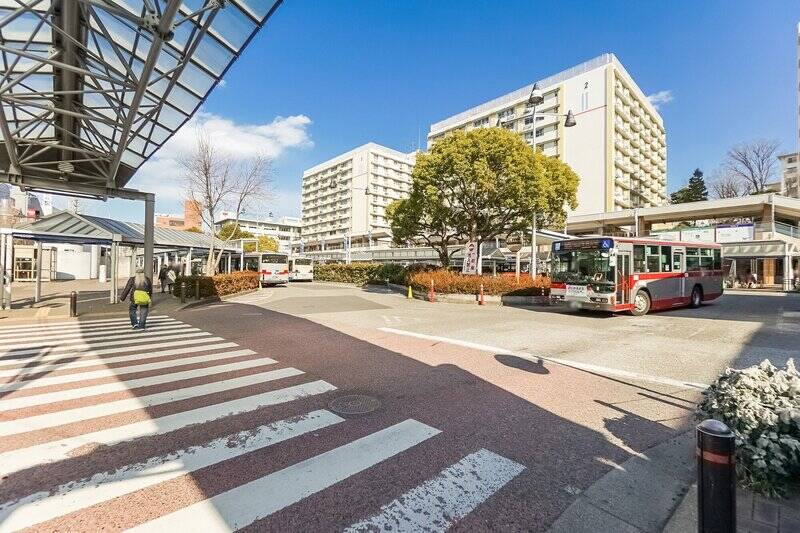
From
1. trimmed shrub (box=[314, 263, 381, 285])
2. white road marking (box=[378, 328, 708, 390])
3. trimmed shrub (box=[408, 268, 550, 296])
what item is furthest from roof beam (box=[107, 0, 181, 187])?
trimmed shrub (box=[314, 263, 381, 285])

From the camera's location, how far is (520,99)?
56.2m

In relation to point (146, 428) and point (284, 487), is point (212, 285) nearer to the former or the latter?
point (146, 428)

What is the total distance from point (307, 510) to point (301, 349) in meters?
5.14

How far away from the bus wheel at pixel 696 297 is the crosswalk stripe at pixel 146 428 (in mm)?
16347

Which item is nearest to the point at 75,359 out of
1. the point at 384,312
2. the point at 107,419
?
the point at 107,419

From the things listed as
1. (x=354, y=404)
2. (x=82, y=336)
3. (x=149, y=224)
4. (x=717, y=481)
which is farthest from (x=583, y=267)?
(x=149, y=224)

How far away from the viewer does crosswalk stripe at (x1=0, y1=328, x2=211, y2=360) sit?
7.16 m

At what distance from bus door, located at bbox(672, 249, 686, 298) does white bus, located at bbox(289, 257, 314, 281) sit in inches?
1242

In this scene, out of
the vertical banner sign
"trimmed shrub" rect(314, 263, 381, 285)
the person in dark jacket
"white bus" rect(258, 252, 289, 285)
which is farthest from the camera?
"trimmed shrub" rect(314, 263, 381, 285)

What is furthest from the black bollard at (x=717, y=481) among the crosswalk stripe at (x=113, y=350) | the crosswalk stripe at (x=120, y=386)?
the crosswalk stripe at (x=113, y=350)

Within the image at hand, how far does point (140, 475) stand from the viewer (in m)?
2.93

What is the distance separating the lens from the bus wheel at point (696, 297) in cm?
1496

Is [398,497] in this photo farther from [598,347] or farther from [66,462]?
[598,347]

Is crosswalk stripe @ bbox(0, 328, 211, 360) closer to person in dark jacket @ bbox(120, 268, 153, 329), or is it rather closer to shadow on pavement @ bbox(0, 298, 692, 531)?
person in dark jacket @ bbox(120, 268, 153, 329)
